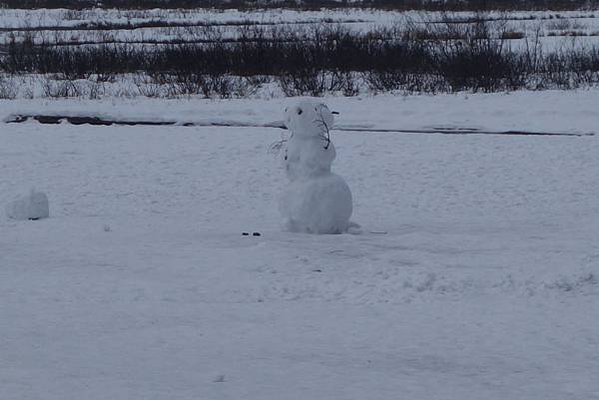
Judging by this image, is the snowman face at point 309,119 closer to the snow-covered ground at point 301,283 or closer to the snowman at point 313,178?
the snowman at point 313,178

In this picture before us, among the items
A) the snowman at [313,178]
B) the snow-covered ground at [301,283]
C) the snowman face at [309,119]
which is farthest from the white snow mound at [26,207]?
the snowman face at [309,119]

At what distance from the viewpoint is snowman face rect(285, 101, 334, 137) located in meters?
7.71

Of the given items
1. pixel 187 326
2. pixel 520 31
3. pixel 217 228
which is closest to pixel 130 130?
pixel 217 228

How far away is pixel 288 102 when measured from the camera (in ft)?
57.7

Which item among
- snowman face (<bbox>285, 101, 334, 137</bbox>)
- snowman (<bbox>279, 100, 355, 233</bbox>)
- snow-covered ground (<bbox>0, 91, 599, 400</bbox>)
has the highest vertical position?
Result: snowman face (<bbox>285, 101, 334, 137</bbox>)

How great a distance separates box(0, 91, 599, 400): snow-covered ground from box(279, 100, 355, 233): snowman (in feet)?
0.52

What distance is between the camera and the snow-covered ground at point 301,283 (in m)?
4.67

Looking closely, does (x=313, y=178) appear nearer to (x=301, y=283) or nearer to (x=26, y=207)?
(x=301, y=283)

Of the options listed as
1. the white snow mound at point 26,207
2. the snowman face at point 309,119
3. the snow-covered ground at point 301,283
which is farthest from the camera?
the white snow mound at point 26,207

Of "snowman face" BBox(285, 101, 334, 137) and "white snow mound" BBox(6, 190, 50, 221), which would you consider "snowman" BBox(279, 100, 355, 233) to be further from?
"white snow mound" BBox(6, 190, 50, 221)

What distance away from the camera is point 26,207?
8.75 m

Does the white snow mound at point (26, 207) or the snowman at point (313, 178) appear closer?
the snowman at point (313, 178)

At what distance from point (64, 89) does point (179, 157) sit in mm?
7353

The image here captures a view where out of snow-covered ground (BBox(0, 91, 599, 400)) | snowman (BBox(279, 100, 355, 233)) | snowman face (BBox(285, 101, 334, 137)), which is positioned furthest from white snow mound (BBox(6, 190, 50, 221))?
snowman face (BBox(285, 101, 334, 137))
